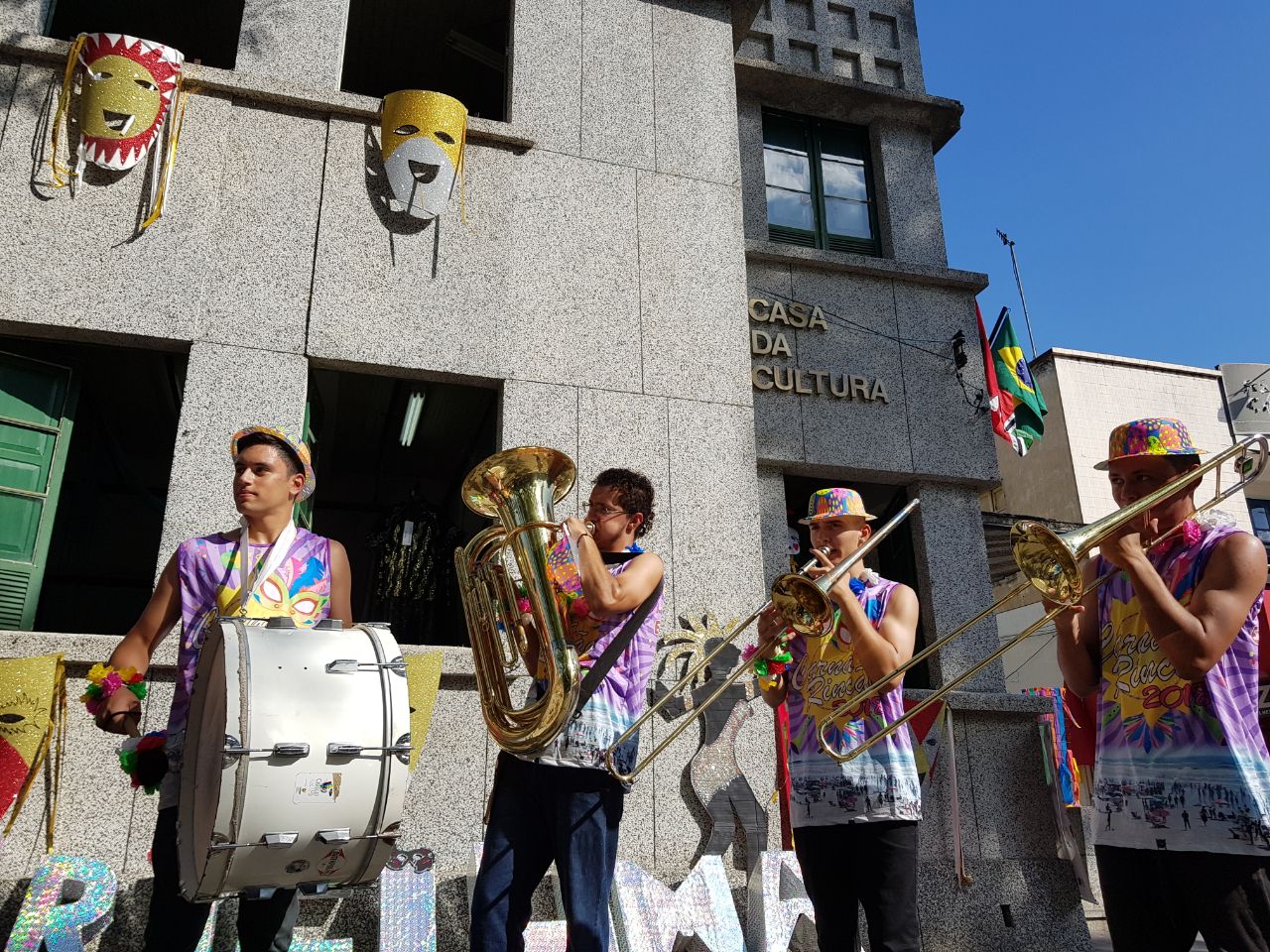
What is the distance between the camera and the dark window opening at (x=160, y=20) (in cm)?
857

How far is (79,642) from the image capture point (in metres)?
5.20

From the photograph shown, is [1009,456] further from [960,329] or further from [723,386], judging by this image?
[723,386]

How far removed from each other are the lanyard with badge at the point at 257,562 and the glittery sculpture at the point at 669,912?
2.64m

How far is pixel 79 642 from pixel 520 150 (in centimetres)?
425

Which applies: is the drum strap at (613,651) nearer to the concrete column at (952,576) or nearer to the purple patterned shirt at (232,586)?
the purple patterned shirt at (232,586)

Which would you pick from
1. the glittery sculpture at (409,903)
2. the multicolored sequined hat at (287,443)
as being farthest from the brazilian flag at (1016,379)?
the multicolored sequined hat at (287,443)

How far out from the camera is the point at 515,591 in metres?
3.49

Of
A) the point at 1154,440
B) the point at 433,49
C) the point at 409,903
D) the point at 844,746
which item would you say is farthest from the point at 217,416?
the point at 433,49

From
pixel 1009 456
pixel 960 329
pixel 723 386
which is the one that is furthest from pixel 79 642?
pixel 1009 456

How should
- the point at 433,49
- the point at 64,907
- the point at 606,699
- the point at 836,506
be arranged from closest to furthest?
the point at 606,699 < the point at 836,506 < the point at 64,907 < the point at 433,49

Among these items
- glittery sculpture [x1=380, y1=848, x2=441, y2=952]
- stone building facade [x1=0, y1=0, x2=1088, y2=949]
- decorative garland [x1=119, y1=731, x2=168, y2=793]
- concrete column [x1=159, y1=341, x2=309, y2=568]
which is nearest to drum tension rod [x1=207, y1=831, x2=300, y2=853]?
decorative garland [x1=119, y1=731, x2=168, y2=793]

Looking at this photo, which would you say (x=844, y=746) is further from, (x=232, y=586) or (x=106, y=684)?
(x=106, y=684)

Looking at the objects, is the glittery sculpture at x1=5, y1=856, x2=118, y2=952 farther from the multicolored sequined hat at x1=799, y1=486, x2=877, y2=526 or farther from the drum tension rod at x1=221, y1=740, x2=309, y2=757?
the multicolored sequined hat at x1=799, y1=486, x2=877, y2=526

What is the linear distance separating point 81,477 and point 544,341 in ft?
13.0
